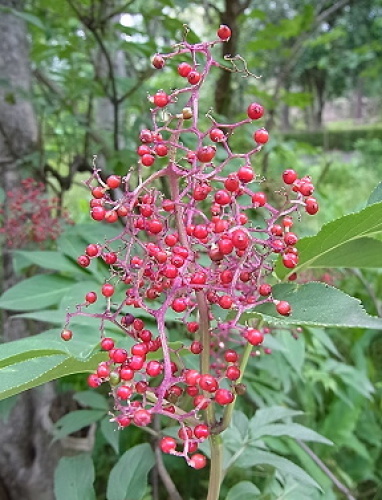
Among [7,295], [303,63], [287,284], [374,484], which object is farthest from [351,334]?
[303,63]

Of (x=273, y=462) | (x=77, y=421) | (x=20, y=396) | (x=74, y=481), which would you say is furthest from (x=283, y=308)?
(x=20, y=396)

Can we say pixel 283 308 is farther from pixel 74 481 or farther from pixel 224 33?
pixel 74 481

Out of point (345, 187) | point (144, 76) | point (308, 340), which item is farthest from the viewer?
point (345, 187)

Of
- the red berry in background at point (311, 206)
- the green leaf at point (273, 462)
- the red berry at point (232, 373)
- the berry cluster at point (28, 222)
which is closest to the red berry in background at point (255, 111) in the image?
the red berry in background at point (311, 206)

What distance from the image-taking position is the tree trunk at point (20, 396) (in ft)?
4.98

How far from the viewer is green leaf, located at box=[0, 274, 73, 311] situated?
1.06 meters

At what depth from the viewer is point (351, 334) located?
8.35 ft

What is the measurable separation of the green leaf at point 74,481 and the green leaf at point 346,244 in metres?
0.48

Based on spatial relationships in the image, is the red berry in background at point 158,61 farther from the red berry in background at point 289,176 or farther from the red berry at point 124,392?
the red berry at point 124,392

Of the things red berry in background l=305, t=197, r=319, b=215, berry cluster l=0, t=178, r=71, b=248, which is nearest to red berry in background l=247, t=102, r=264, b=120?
red berry in background l=305, t=197, r=319, b=215

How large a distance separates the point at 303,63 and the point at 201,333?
619 inches

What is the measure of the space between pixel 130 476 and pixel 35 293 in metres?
0.43

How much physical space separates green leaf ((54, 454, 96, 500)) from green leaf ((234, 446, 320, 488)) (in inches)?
9.3

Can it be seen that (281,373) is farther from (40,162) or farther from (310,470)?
Result: (40,162)
